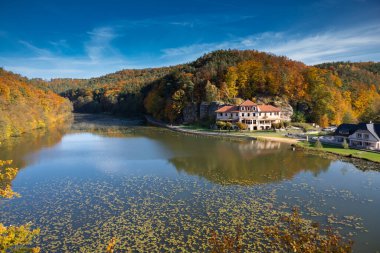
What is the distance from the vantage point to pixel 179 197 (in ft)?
73.3

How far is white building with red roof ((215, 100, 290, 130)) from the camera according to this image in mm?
65938

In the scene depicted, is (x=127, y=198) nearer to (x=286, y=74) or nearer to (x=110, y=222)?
(x=110, y=222)

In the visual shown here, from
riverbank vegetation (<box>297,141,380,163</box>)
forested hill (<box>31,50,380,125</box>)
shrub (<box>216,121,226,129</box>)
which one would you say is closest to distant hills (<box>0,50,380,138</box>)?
forested hill (<box>31,50,380,125</box>)

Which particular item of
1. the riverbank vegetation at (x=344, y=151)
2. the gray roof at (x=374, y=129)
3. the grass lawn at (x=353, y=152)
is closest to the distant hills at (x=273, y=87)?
the gray roof at (x=374, y=129)

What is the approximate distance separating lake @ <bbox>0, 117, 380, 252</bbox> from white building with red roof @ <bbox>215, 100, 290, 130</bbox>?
88.2ft

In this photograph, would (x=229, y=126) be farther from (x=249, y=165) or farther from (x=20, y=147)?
(x=20, y=147)

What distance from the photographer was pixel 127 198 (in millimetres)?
22219

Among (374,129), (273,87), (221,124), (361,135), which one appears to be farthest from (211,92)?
(374,129)

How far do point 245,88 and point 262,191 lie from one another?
60.8 metres

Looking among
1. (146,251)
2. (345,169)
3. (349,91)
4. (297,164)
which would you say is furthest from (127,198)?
(349,91)

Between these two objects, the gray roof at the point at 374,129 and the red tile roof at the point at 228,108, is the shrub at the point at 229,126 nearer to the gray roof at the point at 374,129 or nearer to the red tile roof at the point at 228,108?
the red tile roof at the point at 228,108

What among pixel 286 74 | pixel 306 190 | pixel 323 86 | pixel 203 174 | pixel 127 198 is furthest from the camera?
pixel 286 74

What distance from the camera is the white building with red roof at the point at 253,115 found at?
216 feet

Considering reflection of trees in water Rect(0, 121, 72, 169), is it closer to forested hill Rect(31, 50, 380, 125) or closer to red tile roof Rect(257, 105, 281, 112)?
forested hill Rect(31, 50, 380, 125)
